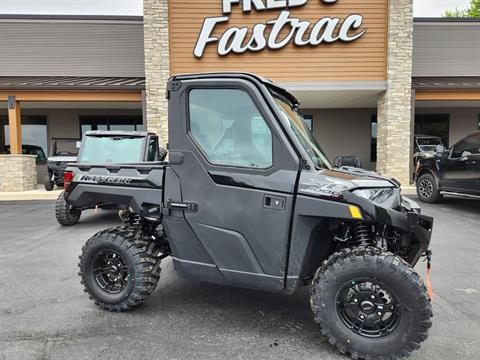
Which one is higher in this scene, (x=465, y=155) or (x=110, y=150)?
(x=110, y=150)

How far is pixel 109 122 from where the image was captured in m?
15.7

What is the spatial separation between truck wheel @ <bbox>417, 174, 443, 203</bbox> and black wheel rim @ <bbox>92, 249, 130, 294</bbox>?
8.08 m

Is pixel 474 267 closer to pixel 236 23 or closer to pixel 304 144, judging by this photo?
pixel 304 144

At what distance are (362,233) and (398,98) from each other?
34.2ft

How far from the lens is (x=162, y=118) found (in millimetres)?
11500

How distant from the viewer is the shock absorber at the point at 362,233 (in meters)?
2.65

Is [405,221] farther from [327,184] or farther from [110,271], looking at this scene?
[110,271]

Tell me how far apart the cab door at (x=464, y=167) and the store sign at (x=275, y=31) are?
5.50 meters

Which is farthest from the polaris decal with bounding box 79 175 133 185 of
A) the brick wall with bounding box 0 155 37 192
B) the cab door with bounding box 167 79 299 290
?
the brick wall with bounding box 0 155 37 192

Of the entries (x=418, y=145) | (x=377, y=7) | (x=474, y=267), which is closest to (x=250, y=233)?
(x=474, y=267)

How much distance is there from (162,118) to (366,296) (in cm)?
1015

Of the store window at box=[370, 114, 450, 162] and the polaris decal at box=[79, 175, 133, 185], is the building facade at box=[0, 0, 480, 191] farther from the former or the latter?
the polaris decal at box=[79, 175, 133, 185]

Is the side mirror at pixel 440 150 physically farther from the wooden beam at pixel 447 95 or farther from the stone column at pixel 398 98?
the wooden beam at pixel 447 95


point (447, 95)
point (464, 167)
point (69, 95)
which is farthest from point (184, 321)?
point (447, 95)
